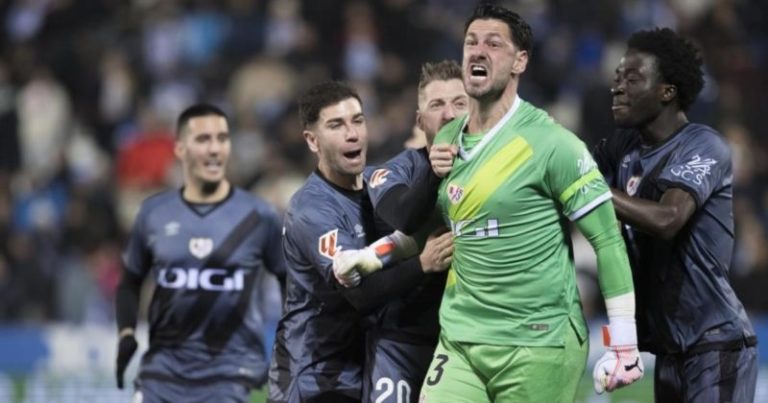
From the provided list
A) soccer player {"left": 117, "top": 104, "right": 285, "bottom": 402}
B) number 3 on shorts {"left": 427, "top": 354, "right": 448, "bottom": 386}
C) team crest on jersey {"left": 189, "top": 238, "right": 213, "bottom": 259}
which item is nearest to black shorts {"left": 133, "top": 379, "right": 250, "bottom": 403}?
soccer player {"left": 117, "top": 104, "right": 285, "bottom": 402}

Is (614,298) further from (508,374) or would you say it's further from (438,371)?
(438,371)

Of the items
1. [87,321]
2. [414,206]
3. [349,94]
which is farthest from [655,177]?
[87,321]

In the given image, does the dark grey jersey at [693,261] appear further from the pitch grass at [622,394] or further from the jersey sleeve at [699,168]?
the pitch grass at [622,394]

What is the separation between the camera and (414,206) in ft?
21.0

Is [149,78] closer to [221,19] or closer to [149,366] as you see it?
[221,19]

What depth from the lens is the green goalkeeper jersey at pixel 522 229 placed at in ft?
19.7

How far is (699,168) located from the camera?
21.4ft

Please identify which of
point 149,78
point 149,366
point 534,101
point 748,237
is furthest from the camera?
point 149,78

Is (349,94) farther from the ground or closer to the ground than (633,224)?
farther from the ground

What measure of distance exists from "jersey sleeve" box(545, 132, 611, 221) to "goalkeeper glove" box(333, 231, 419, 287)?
0.91m

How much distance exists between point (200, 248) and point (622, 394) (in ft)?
13.0

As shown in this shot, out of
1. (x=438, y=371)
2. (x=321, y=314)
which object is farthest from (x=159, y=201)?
(x=438, y=371)

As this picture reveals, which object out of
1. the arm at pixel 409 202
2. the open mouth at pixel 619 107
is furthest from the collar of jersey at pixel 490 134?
the open mouth at pixel 619 107

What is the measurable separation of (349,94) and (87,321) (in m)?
7.12
